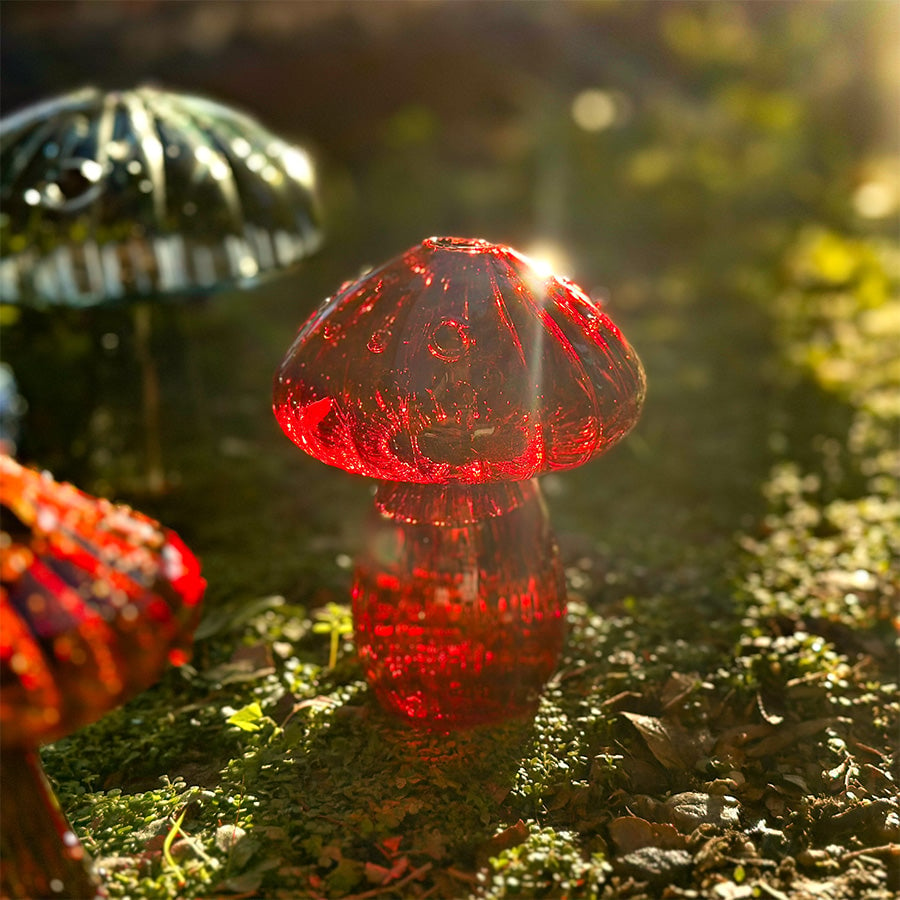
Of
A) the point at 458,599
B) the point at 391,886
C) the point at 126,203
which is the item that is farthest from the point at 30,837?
the point at 126,203

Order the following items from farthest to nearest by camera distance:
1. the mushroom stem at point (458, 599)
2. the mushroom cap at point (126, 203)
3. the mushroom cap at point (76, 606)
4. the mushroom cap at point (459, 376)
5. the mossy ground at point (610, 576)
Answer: the mushroom cap at point (126, 203), the mushroom stem at point (458, 599), the mossy ground at point (610, 576), the mushroom cap at point (459, 376), the mushroom cap at point (76, 606)

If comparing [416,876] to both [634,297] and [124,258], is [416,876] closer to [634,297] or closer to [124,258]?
[124,258]

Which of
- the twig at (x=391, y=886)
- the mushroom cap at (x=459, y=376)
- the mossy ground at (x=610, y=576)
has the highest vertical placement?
the mushroom cap at (x=459, y=376)

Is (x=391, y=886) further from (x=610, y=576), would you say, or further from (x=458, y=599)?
(x=610, y=576)

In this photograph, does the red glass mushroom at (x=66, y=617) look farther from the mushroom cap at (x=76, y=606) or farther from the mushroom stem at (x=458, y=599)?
the mushroom stem at (x=458, y=599)

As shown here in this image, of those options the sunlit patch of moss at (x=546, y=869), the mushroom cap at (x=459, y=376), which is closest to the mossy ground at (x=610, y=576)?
the sunlit patch of moss at (x=546, y=869)

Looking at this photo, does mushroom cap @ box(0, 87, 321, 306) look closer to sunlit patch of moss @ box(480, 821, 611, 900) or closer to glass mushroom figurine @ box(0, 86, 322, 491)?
glass mushroom figurine @ box(0, 86, 322, 491)

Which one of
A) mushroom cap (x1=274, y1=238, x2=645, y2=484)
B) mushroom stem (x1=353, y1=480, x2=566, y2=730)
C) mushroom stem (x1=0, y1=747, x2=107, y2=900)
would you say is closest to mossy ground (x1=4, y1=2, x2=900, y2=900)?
mushroom stem (x1=353, y1=480, x2=566, y2=730)
